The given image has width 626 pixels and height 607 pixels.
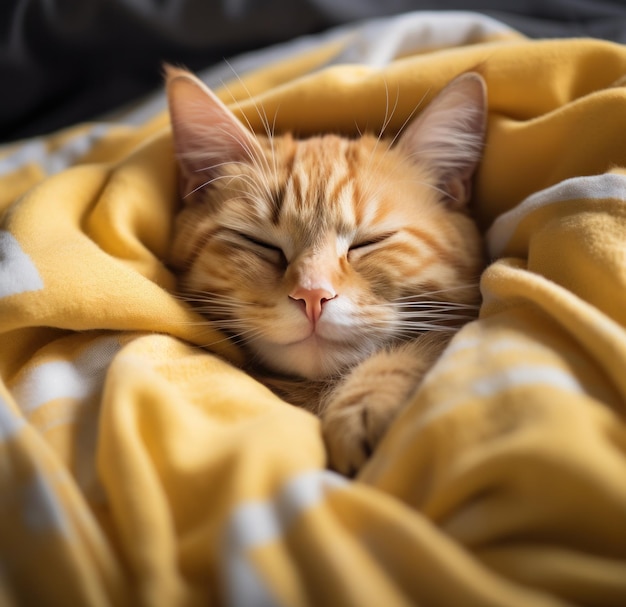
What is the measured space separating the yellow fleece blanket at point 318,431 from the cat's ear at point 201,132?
0.44 ft

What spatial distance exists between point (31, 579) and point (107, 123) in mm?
1340

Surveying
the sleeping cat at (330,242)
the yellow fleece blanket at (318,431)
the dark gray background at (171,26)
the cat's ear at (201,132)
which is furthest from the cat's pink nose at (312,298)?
the dark gray background at (171,26)

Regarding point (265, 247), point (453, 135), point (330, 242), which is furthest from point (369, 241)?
point (453, 135)

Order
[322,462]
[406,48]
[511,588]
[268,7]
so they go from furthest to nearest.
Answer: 1. [268,7]
2. [406,48]
3. [322,462]
4. [511,588]

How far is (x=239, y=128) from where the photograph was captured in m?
1.25

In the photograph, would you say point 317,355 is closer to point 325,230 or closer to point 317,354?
point 317,354

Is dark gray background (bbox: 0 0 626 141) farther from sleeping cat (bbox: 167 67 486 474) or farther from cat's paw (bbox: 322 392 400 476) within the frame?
cat's paw (bbox: 322 392 400 476)

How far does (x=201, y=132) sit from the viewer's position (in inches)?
50.3

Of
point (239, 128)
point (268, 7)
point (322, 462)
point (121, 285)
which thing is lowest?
point (322, 462)

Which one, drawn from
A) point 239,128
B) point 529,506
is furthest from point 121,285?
point 529,506

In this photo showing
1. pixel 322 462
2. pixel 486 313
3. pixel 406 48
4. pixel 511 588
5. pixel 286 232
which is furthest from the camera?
pixel 406 48

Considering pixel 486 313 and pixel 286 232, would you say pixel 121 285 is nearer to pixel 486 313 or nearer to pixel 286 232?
pixel 286 232

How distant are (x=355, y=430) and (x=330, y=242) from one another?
0.41 m

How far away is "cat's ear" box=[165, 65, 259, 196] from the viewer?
1.23 m
